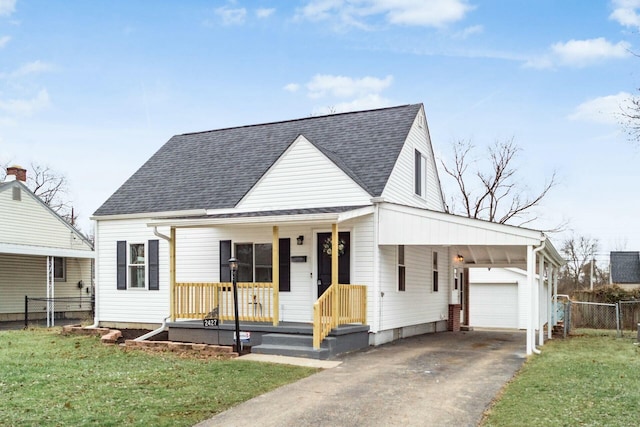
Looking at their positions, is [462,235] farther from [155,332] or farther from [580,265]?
[580,265]

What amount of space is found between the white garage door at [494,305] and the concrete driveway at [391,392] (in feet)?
44.9

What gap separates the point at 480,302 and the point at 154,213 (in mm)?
15835

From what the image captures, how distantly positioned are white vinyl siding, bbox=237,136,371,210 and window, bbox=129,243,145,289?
138 inches

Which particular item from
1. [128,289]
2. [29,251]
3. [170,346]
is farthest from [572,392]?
[29,251]

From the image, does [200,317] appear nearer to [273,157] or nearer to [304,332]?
[304,332]

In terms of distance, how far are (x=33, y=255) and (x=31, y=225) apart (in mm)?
1326

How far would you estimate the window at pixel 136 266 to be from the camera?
642 inches

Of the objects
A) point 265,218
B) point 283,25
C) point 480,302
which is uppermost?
point 283,25

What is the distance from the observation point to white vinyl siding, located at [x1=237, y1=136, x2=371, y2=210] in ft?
45.4

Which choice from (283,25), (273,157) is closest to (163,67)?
(283,25)

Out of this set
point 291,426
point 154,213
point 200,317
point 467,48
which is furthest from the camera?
point 467,48

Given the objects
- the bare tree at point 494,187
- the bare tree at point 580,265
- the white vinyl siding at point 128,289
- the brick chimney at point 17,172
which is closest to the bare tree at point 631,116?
the white vinyl siding at point 128,289

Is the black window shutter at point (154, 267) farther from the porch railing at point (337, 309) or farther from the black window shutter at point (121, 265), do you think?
the porch railing at point (337, 309)

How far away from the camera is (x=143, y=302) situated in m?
16.2
